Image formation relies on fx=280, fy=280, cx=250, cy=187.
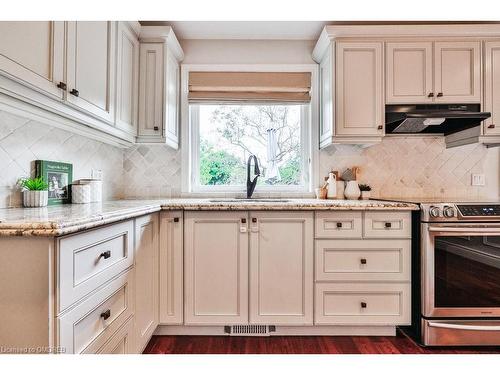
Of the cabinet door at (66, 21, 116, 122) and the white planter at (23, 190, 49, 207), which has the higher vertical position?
the cabinet door at (66, 21, 116, 122)

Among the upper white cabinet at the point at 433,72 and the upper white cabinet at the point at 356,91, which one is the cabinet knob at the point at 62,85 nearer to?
the upper white cabinet at the point at 356,91

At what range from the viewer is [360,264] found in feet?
6.09

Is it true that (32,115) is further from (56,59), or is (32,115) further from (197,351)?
(197,351)

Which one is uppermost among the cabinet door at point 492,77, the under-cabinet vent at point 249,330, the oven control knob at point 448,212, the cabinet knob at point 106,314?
the cabinet door at point 492,77

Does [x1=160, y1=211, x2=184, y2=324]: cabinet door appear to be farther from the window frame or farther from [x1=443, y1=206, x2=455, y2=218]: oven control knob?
[x1=443, y1=206, x2=455, y2=218]: oven control knob

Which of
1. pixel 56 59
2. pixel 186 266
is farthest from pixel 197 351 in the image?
pixel 56 59

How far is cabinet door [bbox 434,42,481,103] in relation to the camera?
2160mm

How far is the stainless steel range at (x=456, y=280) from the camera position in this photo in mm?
1733

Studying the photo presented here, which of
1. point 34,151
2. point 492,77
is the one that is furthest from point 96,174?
point 492,77

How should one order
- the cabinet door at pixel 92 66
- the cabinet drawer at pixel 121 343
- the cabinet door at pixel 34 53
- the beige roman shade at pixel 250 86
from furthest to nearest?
the beige roman shade at pixel 250 86 < the cabinet door at pixel 92 66 < the cabinet drawer at pixel 121 343 < the cabinet door at pixel 34 53

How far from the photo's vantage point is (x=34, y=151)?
5.04 ft

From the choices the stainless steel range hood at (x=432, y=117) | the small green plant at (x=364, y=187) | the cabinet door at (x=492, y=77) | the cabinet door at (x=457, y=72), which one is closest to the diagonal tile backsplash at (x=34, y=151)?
the small green plant at (x=364, y=187)

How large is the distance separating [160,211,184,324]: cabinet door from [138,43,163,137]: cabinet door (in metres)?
0.74

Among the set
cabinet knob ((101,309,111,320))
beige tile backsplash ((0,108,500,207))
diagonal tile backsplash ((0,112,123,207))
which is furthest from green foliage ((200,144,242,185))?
cabinet knob ((101,309,111,320))
